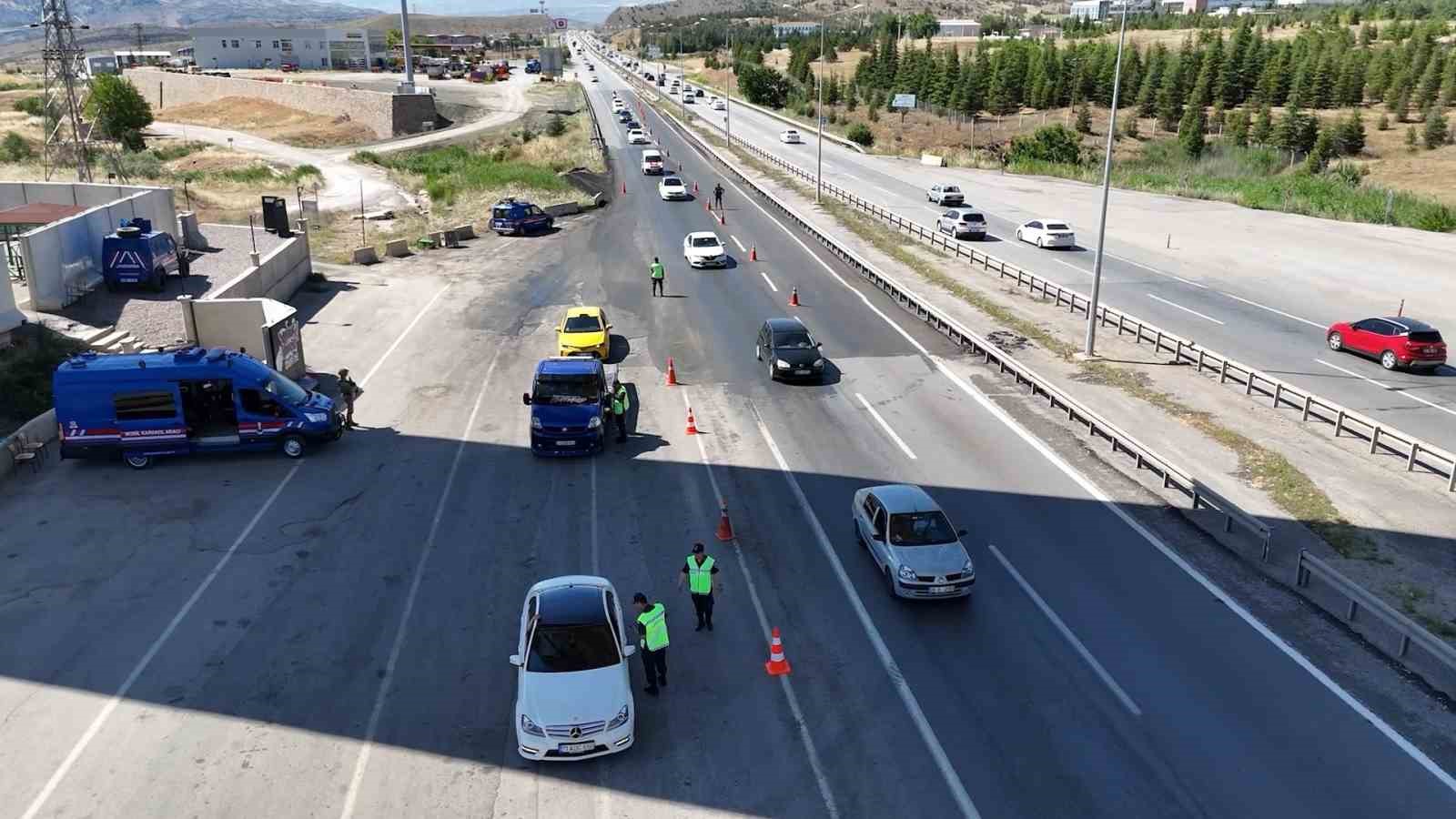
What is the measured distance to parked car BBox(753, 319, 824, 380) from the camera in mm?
27844

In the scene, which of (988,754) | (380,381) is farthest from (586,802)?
(380,381)

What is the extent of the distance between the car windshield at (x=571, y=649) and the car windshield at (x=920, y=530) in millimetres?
5488

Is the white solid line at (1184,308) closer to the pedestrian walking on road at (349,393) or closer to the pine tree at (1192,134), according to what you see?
the pedestrian walking on road at (349,393)

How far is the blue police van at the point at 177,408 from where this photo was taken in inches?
851

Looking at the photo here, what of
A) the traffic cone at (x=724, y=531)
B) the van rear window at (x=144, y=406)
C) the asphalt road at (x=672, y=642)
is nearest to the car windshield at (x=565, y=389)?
the asphalt road at (x=672, y=642)

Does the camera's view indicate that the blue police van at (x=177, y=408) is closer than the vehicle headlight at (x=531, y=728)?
No

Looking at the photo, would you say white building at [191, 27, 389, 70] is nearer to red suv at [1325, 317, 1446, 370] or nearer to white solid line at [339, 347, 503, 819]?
white solid line at [339, 347, 503, 819]

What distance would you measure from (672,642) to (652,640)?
1.87 m

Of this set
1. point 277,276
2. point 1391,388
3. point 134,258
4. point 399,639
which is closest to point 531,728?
point 399,639

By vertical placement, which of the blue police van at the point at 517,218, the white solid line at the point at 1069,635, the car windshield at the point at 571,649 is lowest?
the white solid line at the point at 1069,635

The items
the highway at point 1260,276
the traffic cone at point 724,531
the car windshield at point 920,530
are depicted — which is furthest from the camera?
the highway at point 1260,276

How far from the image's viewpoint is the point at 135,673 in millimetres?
14758

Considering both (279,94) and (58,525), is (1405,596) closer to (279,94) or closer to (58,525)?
(58,525)

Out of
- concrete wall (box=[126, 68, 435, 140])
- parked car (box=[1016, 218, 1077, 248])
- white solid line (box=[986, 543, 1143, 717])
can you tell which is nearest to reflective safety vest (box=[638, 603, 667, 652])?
white solid line (box=[986, 543, 1143, 717])
